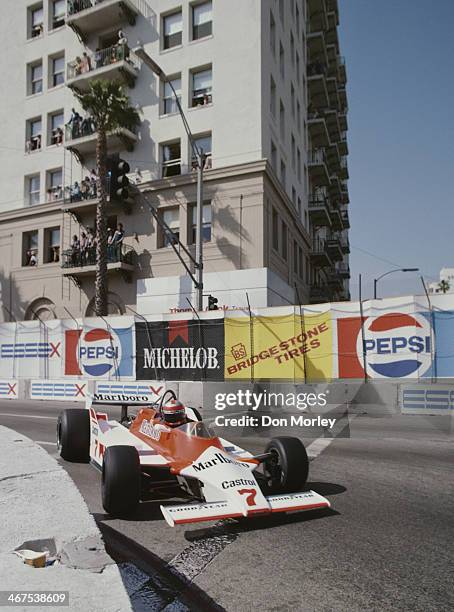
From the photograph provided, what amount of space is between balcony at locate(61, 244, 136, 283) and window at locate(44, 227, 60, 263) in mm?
1723

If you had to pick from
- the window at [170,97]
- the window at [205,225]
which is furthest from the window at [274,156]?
the window at [170,97]

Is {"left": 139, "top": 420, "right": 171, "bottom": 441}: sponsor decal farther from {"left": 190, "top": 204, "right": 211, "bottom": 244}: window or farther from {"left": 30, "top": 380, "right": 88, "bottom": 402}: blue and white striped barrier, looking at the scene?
{"left": 190, "top": 204, "right": 211, "bottom": 244}: window

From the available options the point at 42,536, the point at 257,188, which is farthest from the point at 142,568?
the point at 257,188

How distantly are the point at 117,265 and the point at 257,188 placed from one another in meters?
7.45

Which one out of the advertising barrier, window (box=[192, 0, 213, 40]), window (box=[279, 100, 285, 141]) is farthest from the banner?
window (box=[192, 0, 213, 40])

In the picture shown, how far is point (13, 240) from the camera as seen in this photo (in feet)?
101

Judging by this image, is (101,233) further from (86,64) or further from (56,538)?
(56,538)

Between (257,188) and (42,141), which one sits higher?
(42,141)

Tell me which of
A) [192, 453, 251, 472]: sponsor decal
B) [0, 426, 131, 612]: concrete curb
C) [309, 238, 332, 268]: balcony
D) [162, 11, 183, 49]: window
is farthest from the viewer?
[309, 238, 332, 268]: balcony

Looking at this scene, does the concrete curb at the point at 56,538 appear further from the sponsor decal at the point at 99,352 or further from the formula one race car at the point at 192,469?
the sponsor decal at the point at 99,352

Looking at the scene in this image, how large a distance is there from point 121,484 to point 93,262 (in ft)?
75.5

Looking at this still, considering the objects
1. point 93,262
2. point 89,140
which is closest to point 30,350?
point 93,262

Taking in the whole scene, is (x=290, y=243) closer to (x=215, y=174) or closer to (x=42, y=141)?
(x=215, y=174)

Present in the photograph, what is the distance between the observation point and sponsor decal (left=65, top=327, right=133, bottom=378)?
61.1 feet
